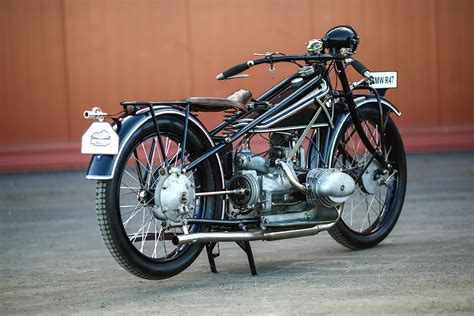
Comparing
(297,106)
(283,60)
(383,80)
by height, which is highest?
(283,60)

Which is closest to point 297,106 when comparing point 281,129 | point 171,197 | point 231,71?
point 281,129

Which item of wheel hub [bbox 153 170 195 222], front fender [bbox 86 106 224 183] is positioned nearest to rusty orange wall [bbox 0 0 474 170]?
front fender [bbox 86 106 224 183]

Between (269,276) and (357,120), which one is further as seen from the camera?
(357,120)

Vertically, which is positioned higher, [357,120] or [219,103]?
[219,103]

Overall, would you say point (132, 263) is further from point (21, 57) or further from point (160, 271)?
point (21, 57)

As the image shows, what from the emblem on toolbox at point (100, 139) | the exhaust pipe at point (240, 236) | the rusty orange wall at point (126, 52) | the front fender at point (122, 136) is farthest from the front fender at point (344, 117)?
the rusty orange wall at point (126, 52)

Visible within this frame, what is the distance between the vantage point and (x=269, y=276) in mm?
5723

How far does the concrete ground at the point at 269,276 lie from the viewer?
195 inches

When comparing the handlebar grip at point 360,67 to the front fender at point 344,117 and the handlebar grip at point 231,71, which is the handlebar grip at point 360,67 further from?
the handlebar grip at point 231,71

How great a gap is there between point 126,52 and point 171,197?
7696 mm

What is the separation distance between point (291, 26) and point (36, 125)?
11.3 ft

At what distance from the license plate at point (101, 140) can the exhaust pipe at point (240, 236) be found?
0.60 m

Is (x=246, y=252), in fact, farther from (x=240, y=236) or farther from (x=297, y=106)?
(x=297, y=106)

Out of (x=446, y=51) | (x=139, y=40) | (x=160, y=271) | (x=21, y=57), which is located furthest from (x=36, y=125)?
(x=160, y=271)
